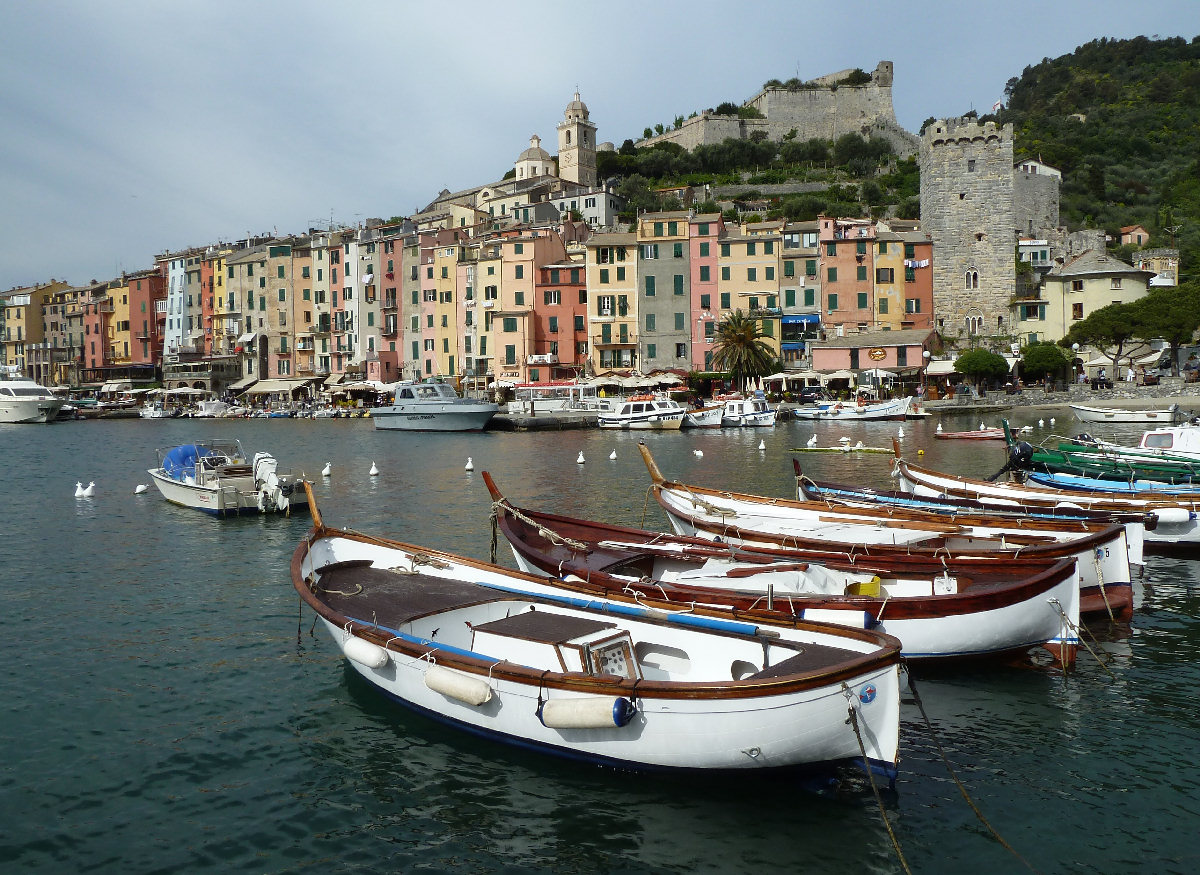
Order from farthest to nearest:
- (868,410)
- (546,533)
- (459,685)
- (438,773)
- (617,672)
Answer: (868,410) < (546,533) < (617,672) < (438,773) < (459,685)

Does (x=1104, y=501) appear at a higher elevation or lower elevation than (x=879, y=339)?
lower

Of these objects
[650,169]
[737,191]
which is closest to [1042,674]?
[737,191]

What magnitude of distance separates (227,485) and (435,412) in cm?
3513

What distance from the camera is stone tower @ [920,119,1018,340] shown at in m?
73.4

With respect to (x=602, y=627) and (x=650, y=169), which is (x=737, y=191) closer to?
(x=650, y=169)

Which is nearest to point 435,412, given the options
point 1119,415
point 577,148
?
point 1119,415

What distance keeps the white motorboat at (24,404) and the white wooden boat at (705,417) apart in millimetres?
54781

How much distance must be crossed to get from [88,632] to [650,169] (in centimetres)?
10598

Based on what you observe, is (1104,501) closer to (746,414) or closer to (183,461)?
(183,461)

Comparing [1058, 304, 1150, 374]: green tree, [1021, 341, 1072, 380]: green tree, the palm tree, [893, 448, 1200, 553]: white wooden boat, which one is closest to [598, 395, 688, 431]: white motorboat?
the palm tree

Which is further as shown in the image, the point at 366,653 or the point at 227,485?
the point at 227,485

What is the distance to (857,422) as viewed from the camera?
2207 inches

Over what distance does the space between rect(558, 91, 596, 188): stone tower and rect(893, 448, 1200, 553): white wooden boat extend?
340 feet

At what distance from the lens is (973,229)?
7388 centimetres
